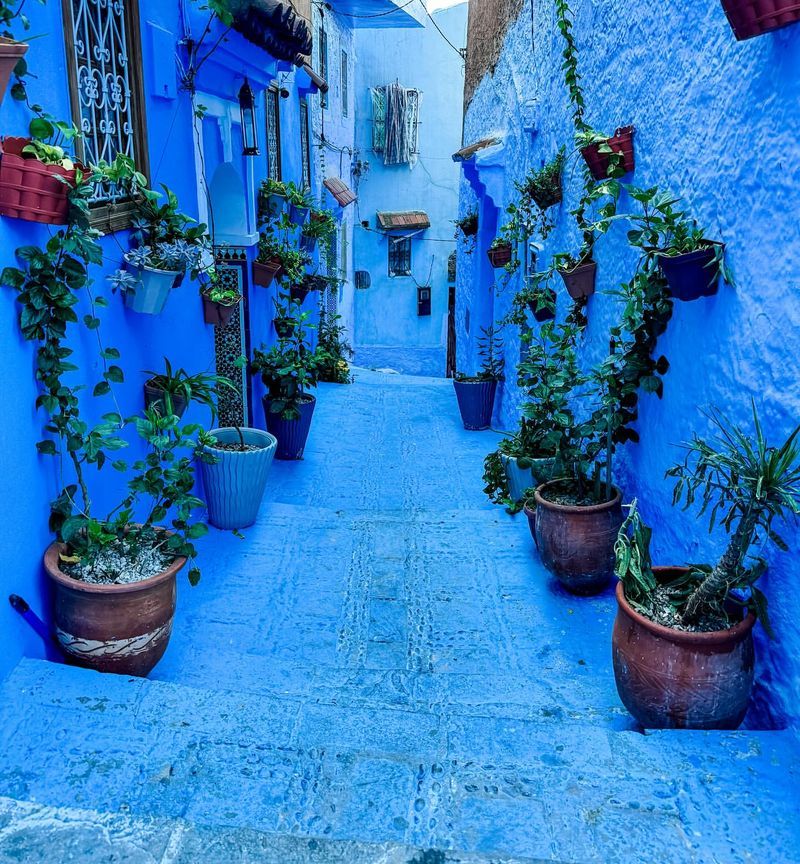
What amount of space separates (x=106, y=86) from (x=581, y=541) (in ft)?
11.5

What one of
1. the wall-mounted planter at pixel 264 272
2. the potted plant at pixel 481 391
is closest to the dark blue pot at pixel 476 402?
the potted plant at pixel 481 391

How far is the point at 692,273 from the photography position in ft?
11.2

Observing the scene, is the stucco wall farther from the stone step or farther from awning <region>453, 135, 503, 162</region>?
awning <region>453, 135, 503, 162</region>

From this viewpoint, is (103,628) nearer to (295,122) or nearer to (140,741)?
(140,741)

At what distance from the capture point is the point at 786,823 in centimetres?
246

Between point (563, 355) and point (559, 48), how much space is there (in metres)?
2.92

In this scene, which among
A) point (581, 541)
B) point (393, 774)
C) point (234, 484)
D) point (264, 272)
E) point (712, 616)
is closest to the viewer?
point (393, 774)

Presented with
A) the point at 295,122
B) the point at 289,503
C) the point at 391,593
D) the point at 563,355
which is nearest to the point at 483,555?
the point at 391,593

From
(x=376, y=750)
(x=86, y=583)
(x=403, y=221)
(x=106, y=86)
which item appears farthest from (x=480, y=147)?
(x=403, y=221)

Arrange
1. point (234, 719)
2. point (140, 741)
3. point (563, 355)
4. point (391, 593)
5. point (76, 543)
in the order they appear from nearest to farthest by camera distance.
Answer: point (140, 741) < point (234, 719) < point (76, 543) < point (391, 593) < point (563, 355)

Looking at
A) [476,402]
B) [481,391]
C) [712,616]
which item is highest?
[712,616]

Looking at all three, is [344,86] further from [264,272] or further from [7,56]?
[7,56]

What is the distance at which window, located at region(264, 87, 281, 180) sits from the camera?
8.56 m

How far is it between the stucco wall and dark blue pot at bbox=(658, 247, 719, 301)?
0.07m
